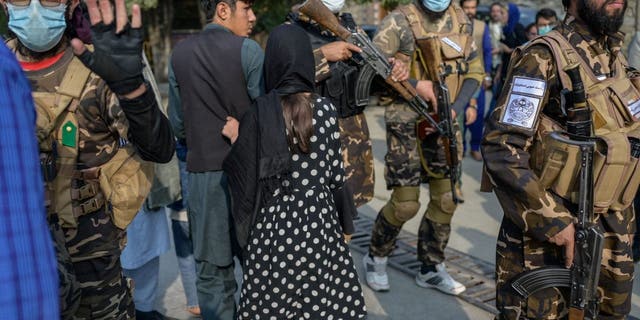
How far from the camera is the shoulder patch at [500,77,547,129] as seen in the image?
87.7 inches

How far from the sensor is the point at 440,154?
4.05 metres

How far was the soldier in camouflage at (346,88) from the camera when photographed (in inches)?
136

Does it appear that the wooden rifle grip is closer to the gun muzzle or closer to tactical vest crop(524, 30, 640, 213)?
tactical vest crop(524, 30, 640, 213)

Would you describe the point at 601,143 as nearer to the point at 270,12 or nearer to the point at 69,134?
the point at 69,134

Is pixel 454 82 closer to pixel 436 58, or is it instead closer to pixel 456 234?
pixel 436 58

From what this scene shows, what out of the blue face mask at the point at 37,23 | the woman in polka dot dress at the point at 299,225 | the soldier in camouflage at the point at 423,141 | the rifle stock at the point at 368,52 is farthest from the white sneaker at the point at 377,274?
the blue face mask at the point at 37,23

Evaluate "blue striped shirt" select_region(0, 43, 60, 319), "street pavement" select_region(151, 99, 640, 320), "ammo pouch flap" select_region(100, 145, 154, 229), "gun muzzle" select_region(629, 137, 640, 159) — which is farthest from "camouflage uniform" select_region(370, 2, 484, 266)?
"blue striped shirt" select_region(0, 43, 60, 319)

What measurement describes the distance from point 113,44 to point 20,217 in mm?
706

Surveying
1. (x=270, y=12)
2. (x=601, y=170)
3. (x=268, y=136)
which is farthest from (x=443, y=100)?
(x=270, y=12)

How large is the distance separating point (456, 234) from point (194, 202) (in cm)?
276

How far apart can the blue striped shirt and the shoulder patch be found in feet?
5.35

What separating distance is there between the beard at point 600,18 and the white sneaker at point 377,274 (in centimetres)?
228

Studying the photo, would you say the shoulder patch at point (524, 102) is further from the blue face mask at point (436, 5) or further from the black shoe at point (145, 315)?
the black shoe at point (145, 315)

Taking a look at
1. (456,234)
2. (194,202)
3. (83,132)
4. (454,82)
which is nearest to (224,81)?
(194,202)
